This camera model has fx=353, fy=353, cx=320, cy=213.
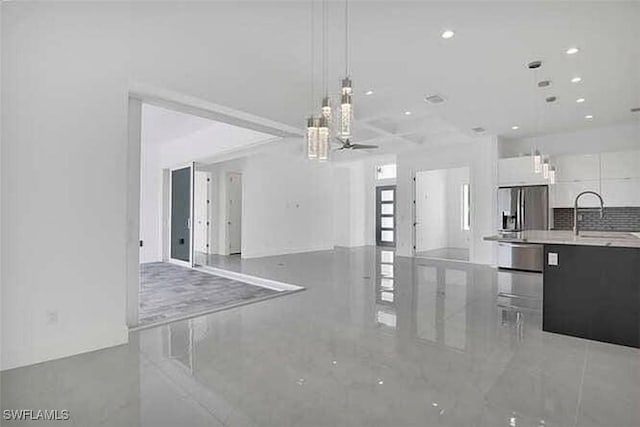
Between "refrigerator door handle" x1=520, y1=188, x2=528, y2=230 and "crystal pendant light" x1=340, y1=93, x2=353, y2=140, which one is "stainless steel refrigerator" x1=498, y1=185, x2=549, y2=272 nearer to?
"refrigerator door handle" x1=520, y1=188, x2=528, y2=230

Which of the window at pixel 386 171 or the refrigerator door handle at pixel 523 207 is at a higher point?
the window at pixel 386 171

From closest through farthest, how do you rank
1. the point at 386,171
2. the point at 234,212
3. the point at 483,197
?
the point at 483,197
the point at 234,212
the point at 386,171

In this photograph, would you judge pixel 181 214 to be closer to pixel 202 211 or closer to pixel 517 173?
pixel 202 211

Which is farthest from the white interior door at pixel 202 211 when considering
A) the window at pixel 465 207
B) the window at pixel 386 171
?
the window at pixel 465 207

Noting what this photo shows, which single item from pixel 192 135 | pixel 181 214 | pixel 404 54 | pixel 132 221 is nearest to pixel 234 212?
pixel 181 214

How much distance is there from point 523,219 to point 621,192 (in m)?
1.67

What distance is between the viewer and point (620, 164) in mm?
6582

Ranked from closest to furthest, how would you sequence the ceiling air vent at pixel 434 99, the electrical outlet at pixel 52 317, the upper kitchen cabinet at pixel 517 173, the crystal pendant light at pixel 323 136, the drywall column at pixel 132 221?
the electrical outlet at pixel 52 317
the crystal pendant light at pixel 323 136
the drywall column at pixel 132 221
the ceiling air vent at pixel 434 99
the upper kitchen cabinet at pixel 517 173

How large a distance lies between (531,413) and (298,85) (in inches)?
161

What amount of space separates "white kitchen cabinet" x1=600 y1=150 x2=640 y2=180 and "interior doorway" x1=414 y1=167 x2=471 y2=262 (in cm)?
419

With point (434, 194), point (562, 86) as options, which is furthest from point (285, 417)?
point (434, 194)

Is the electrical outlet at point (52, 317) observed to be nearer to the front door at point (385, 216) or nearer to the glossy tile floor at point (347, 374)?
the glossy tile floor at point (347, 374)

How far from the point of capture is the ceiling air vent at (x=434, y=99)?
5203 millimetres

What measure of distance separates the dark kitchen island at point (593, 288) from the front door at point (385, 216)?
8898 mm
